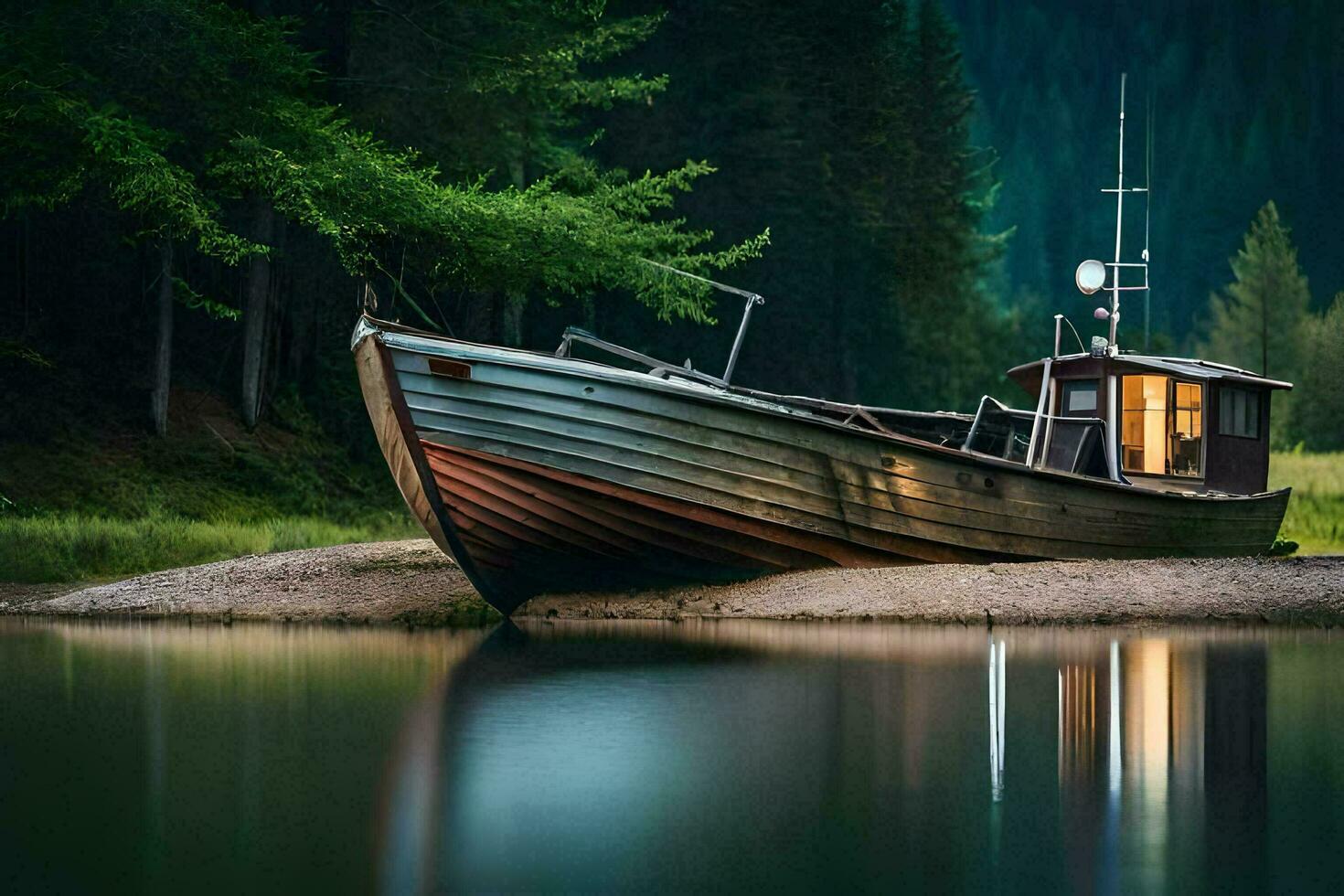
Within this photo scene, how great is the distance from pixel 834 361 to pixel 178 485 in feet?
63.2

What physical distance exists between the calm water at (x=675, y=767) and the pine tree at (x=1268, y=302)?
56459 mm

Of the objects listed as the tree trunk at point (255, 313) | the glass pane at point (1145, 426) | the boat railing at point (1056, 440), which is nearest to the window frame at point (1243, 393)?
the glass pane at point (1145, 426)

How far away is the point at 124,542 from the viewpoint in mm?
18906

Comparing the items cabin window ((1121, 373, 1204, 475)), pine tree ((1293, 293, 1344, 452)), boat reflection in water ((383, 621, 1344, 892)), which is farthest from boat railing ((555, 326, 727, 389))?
pine tree ((1293, 293, 1344, 452))

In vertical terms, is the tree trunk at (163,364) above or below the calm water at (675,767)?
above

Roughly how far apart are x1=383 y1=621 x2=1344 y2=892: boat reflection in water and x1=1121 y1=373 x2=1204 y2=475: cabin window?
715 cm

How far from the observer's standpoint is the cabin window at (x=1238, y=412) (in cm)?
1939

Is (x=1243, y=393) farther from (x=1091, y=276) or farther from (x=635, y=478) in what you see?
(x=635, y=478)

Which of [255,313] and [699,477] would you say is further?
[255,313]

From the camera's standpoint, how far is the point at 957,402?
4522 cm

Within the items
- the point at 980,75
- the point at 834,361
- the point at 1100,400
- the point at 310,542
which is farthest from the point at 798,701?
the point at 980,75

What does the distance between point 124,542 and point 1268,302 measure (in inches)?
2255

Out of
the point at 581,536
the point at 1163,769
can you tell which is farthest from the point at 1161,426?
the point at 1163,769

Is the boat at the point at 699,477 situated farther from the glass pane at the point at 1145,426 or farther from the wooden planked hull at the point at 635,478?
the glass pane at the point at 1145,426
